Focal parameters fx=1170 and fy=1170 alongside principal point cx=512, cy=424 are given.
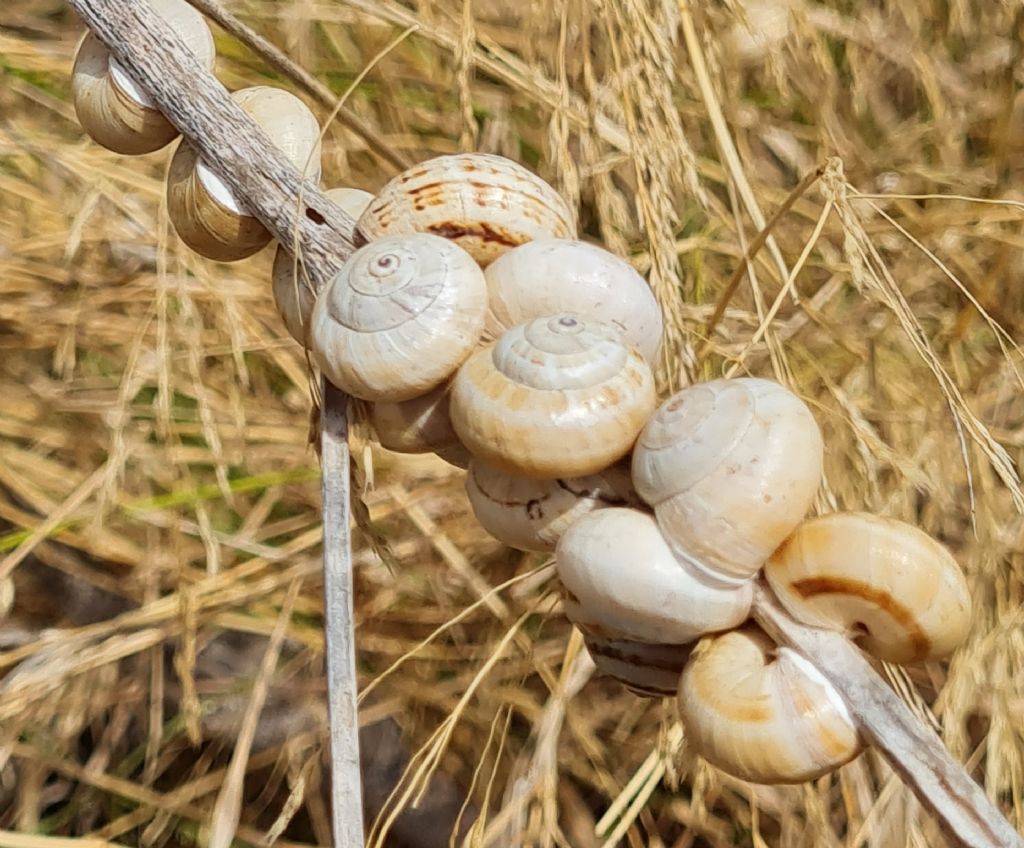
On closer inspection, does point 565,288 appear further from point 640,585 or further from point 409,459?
point 409,459

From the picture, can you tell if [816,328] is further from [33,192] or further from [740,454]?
[33,192]

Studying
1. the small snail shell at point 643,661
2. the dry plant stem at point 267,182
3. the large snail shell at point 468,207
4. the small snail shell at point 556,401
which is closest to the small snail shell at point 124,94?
the dry plant stem at point 267,182

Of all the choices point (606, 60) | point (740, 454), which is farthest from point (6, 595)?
point (740, 454)

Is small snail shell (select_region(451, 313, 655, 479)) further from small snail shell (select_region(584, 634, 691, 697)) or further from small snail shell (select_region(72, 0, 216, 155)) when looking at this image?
small snail shell (select_region(72, 0, 216, 155))

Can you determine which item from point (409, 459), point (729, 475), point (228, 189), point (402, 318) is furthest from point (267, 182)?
point (409, 459)

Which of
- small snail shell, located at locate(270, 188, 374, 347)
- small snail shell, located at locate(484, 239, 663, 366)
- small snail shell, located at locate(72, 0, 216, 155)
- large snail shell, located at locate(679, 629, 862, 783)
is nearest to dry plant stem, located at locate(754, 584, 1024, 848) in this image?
large snail shell, located at locate(679, 629, 862, 783)

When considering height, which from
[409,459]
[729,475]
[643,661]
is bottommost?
[409,459]

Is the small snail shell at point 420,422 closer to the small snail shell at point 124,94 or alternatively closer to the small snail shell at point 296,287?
the small snail shell at point 296,287

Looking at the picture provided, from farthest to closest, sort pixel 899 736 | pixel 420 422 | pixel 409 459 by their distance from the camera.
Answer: pixel 409 459
pixel 420 422
pixel 899 736
